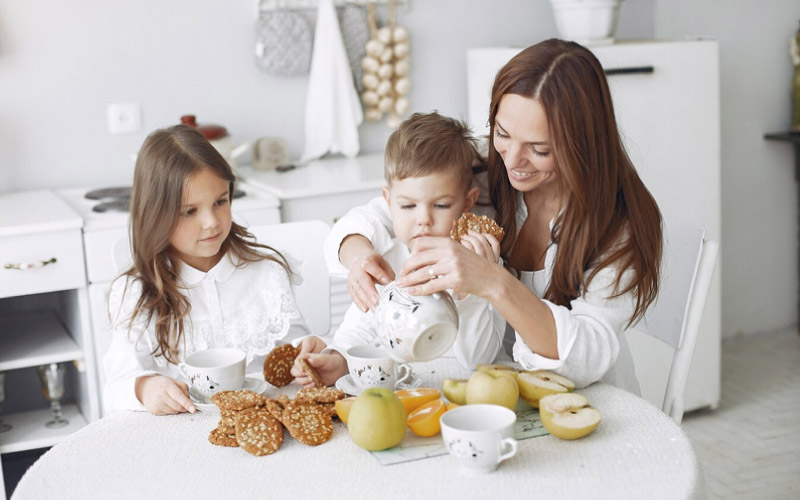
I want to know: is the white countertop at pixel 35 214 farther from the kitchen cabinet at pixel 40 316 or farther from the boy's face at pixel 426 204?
the boy's face at pixel 426 204

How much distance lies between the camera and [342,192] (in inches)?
95.0

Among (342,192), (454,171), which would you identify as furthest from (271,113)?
(454,171)

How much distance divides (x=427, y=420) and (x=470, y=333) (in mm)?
283

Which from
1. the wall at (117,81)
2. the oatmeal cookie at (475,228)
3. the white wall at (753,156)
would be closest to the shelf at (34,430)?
the wall at (117,81)

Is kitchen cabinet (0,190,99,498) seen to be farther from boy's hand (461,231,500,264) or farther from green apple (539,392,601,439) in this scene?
green apple (539,392,601,439)

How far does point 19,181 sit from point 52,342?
558 mm

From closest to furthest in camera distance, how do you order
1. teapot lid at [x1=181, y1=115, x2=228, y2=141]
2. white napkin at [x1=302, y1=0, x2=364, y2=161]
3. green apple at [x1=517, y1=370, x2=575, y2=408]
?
green apple at [x1=517, y1=370, x2=575, y2=408], teapot lid at [x1=181, y1=115, x2=228, y2=141], white napkin at [x1=302, y1=0, x2=364, y2=161]

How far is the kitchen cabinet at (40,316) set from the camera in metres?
2.08

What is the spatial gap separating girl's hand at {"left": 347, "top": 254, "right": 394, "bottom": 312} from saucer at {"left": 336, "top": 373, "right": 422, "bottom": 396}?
0.37ft

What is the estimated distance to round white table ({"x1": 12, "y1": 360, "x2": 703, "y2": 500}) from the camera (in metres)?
0.98

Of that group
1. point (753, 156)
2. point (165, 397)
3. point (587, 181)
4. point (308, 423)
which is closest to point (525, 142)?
point (587, 181)

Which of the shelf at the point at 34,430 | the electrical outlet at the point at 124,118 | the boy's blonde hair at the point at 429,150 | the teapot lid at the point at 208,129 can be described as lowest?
the shelf at the point at 34,430

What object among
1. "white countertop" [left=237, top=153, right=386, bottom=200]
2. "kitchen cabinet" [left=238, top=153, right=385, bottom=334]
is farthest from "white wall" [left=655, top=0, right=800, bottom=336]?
"kitchen cabinet" [left=238, top=153, right=385, bottom=334]

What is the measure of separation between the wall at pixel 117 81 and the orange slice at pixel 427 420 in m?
1.85
